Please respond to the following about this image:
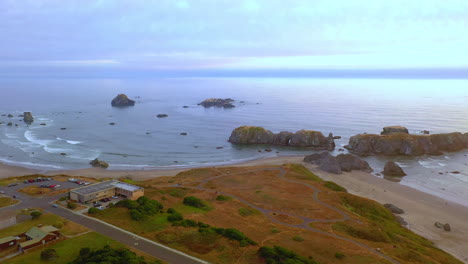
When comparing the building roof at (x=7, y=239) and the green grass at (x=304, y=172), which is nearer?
the building roof at (x=7, y=239)

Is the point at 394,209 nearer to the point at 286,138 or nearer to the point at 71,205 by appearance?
the point at 286,138

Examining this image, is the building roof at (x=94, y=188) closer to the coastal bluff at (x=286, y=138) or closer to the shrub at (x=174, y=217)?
the shrub at (x=174, y=217)

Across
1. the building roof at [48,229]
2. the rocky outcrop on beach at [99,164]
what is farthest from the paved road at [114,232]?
the rocky outcrop on beach at [99,164]

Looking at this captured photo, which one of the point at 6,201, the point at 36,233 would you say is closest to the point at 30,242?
the point at 36,233

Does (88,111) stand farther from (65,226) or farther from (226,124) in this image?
(65,226)

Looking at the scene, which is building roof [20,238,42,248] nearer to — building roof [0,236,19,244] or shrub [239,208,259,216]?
building roof [0,236,19,244]

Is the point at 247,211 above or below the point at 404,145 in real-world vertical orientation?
below
